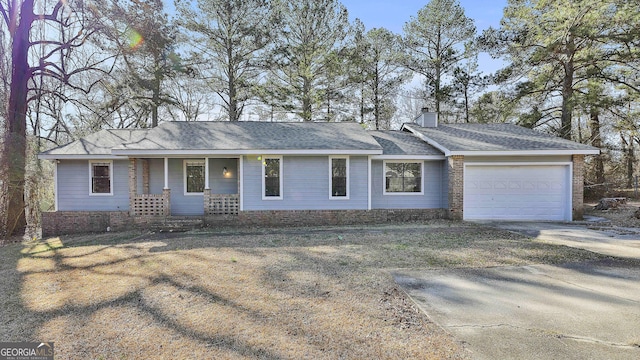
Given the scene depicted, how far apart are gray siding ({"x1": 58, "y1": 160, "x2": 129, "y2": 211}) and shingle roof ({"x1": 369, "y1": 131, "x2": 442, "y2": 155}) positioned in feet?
33.2

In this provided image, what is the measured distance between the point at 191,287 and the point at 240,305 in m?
1.16

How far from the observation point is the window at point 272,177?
10945mm

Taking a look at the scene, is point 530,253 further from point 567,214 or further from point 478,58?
point 478,58

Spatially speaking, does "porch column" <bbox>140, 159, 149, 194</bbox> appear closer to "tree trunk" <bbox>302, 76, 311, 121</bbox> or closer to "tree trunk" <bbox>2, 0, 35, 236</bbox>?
"tree trunk" <bbox>2, 0, 35, 236</bbox>

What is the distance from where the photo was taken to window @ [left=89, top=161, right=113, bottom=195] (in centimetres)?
1153

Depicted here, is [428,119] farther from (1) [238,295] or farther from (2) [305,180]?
(1) [238,295]

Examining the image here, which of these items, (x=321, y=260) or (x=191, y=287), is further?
(x=321, y=260)

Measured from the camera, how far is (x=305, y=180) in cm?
1106

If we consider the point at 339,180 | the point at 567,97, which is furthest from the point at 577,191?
the point at 339,180

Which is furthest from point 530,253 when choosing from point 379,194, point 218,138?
point 218,138

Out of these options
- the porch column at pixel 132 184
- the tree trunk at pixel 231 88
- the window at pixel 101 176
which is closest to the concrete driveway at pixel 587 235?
the porch column at pixel 132 184

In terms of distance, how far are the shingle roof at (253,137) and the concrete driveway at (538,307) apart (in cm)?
651

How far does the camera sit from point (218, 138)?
37.9 ft

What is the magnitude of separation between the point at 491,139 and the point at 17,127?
58.2ft
